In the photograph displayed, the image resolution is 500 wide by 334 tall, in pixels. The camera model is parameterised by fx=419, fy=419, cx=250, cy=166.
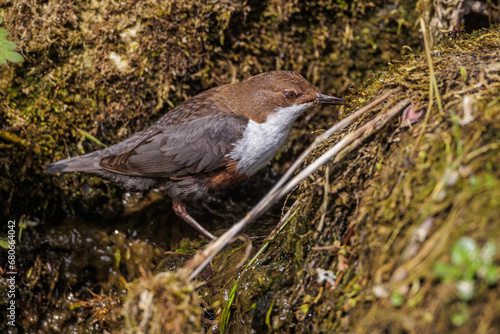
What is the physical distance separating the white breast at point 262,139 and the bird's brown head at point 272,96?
31 mm

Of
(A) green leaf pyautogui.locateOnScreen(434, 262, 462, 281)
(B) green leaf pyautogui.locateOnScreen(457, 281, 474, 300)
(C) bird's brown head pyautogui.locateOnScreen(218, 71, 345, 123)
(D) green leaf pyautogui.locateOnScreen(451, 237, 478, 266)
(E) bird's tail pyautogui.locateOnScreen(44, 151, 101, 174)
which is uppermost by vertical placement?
(C) bird's brown head pyautogui.locateOnScreen(218, 71, 345, 123)

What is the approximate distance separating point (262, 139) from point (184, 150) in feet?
2.05

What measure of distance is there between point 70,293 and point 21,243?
0.63 m

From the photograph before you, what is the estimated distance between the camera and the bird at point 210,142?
3.30 m

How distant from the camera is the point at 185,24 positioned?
3.78m

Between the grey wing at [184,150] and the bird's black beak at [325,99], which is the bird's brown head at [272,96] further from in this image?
the grey wing at [184,150]

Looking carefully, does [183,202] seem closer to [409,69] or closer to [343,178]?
[343,178]

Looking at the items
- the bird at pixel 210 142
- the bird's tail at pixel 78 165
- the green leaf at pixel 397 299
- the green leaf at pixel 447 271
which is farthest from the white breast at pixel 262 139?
the green leaf at pixel 447 271

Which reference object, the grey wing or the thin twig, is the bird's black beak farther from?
the thin twig

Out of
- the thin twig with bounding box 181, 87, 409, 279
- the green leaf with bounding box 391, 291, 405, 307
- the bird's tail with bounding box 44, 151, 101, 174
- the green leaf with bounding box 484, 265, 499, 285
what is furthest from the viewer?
the bird's tail with bounding box 44, 151, 101, 174

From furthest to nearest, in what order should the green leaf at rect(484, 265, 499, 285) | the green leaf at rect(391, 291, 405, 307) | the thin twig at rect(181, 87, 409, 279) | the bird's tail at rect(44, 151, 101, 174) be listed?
the bird's tail at rect(44, 151, 101, 174) → the thin twig at rect(181, 87, 409, 279) → the green leaf at rect(391, 291, 405, 307) → the green leaf at rect(484, 265, 499, 285)

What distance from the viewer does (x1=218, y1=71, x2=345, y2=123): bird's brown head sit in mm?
3373

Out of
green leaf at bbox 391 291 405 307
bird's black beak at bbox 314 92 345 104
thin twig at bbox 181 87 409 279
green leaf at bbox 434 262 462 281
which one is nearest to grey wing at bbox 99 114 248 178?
bird's black beak at bbox 314 92 345 104

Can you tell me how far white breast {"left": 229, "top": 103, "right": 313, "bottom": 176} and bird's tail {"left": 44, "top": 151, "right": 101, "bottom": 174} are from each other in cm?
111
